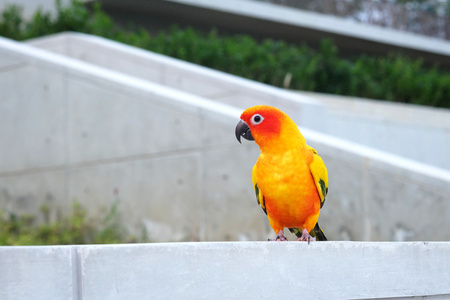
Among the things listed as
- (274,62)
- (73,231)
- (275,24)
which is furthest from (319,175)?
(275,24)

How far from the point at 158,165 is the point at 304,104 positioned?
10.0 ft

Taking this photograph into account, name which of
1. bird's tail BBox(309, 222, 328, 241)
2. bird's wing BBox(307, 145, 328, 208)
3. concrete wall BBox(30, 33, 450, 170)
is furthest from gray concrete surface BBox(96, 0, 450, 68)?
bird's wing BBox(307, 145, 328, 208)

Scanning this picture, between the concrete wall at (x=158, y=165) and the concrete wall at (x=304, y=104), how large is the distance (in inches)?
109

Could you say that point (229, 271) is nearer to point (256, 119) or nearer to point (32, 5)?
point (256, 119)

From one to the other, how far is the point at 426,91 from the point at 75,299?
1387 cm

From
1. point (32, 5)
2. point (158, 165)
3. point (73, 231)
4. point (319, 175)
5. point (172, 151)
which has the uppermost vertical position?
point (319, 175)

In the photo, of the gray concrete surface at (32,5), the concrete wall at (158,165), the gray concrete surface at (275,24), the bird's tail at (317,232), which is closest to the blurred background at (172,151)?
the concrete wall at (158,165)

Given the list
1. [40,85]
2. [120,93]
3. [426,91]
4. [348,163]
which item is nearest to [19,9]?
[40,85]

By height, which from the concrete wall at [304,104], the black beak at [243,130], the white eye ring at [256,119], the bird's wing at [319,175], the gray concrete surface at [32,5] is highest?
the white eye ring at [256,119]

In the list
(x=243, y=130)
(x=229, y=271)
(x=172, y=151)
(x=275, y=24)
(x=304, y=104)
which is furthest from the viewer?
(x=275, y=24)

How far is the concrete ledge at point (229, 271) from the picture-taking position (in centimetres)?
245

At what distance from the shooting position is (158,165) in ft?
22.9

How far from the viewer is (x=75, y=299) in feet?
8.24

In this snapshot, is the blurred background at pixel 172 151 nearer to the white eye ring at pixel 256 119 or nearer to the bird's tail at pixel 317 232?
the bird's tail at pixel 317 232
